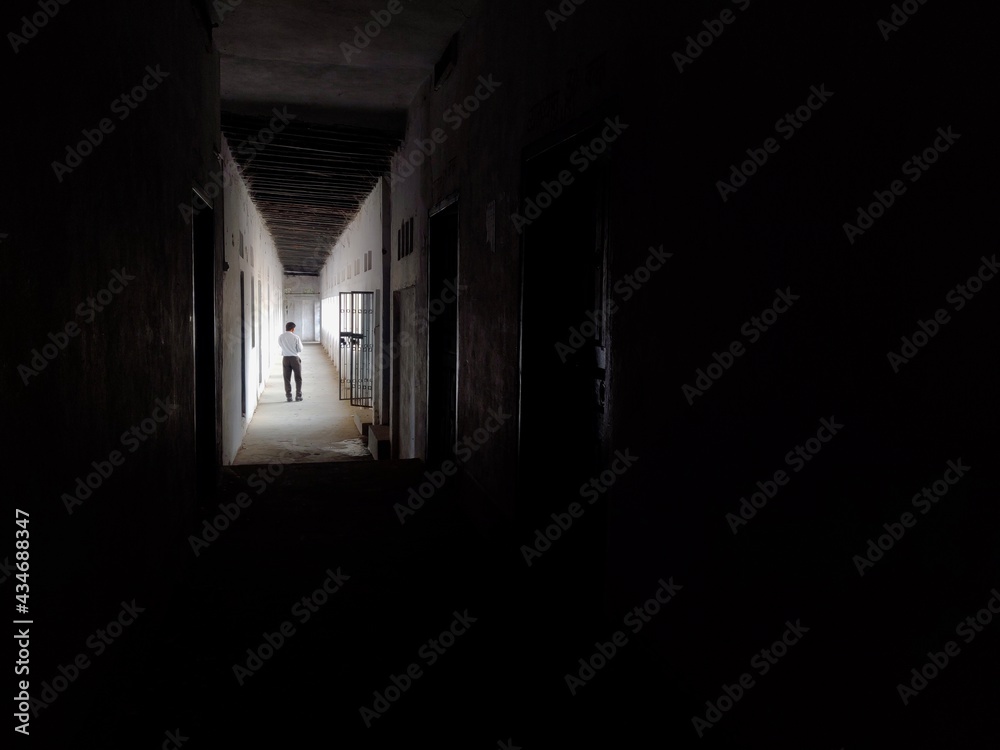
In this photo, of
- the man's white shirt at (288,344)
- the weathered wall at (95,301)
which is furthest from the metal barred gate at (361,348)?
the weathered wall at (95,301)

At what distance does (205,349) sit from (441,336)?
74.8 inches

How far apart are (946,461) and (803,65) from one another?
1065 mm

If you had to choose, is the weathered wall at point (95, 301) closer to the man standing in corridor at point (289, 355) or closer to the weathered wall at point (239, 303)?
the weathered wall at point (239, 303)

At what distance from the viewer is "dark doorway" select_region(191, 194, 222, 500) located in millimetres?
5094

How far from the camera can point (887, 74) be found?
5.26 ft

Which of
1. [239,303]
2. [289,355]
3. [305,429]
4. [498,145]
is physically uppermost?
[498,145]

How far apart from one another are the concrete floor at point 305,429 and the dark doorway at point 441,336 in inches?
116

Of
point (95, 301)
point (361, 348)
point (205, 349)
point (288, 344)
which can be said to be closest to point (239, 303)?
point (361, 348)

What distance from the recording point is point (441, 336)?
19.9 feet

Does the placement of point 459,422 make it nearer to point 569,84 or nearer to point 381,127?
point 569,84

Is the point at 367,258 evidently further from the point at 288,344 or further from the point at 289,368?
the point at 289,368

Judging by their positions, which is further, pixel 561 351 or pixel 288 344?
pixel 288 344

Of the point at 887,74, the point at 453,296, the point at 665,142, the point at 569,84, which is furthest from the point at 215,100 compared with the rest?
the point at 887,74

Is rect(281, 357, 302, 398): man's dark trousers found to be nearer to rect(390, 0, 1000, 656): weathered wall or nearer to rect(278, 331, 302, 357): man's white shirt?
rect(278, 331, 302, 357): man's white shirt
